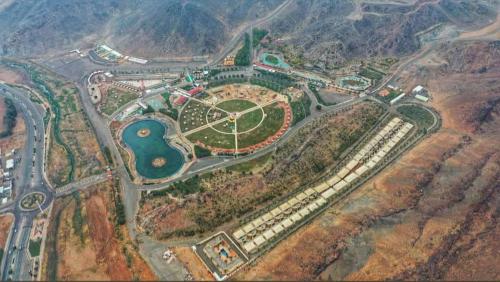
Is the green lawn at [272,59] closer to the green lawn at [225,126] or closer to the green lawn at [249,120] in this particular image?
the green lawn at [249,120]

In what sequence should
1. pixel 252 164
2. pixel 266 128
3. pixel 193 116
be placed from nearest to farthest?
pixel 252 164 → pixel 266 128 → pixel 193 116

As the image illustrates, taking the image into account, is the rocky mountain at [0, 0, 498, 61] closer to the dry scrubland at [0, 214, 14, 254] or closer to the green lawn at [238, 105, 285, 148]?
the green lawn at [238, 105, 285, 148]

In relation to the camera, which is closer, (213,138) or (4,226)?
(4,226)

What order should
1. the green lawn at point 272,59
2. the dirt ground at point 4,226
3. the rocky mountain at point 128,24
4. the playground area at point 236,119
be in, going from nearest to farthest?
the dirt ground at point 4,226 → the playground area at point 236,119 → the green lawn at point 272,59 → the rocky mountain at point 128,24

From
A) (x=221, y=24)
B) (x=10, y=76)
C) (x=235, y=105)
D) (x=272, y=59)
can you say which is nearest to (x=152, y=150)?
(x=235, y=105)

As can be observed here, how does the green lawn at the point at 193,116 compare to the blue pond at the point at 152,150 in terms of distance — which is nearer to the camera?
the blue pond at the point at 152,150

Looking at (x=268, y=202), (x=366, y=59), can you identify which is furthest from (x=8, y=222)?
(x=366, y=59)

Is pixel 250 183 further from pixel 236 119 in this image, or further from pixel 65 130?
pixel 65 130

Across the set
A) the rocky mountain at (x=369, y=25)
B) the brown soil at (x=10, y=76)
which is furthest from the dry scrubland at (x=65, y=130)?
the rocky mountain at (x=369, y=25)
